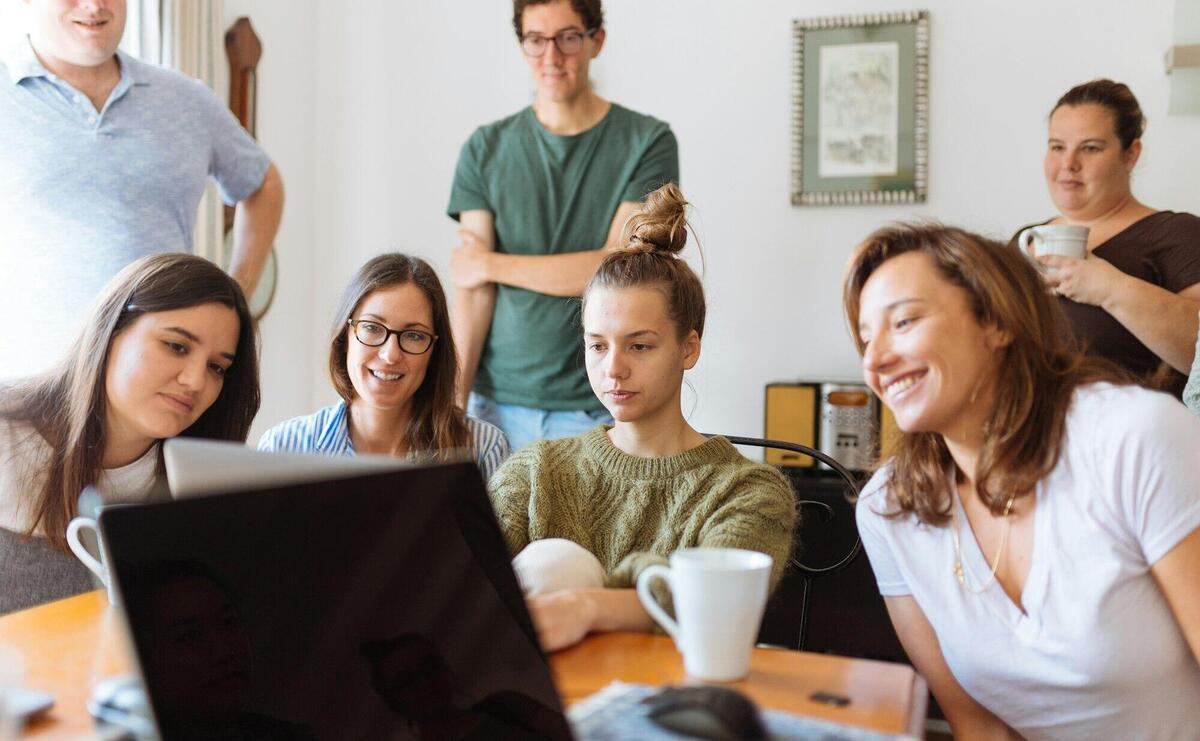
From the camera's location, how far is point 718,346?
3.43 meters

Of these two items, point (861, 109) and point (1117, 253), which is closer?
point (1117, 253)

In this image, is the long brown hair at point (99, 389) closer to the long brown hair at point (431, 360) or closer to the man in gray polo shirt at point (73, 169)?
the long brown hair at point (431, 360)

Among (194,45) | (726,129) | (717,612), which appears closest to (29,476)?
(717,612)

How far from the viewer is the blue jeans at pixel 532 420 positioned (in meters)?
2.34

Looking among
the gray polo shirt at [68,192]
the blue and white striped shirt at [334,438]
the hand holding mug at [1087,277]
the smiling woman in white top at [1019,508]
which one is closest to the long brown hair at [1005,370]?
the smiling woman in white top at [1019,508]

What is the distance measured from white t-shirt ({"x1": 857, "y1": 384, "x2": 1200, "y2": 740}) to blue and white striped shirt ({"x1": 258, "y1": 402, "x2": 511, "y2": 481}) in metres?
0.97

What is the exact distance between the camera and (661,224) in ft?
5.70

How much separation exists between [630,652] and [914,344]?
0.51 metres

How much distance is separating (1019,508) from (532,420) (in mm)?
1321

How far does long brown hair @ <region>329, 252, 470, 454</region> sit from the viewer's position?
1952mm

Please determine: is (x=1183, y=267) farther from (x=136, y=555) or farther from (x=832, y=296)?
(x=136, y=555)

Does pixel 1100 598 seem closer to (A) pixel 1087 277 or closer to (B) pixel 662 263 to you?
(B) pixel 662 263

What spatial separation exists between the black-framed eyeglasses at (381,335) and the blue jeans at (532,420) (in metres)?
0.47

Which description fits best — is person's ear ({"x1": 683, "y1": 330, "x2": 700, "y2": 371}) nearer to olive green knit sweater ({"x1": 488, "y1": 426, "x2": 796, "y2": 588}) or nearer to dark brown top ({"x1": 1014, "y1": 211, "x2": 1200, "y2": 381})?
olive green knit sweater ({"x1": 488, "y1": 426, "x2": 796, "y2": 588})
